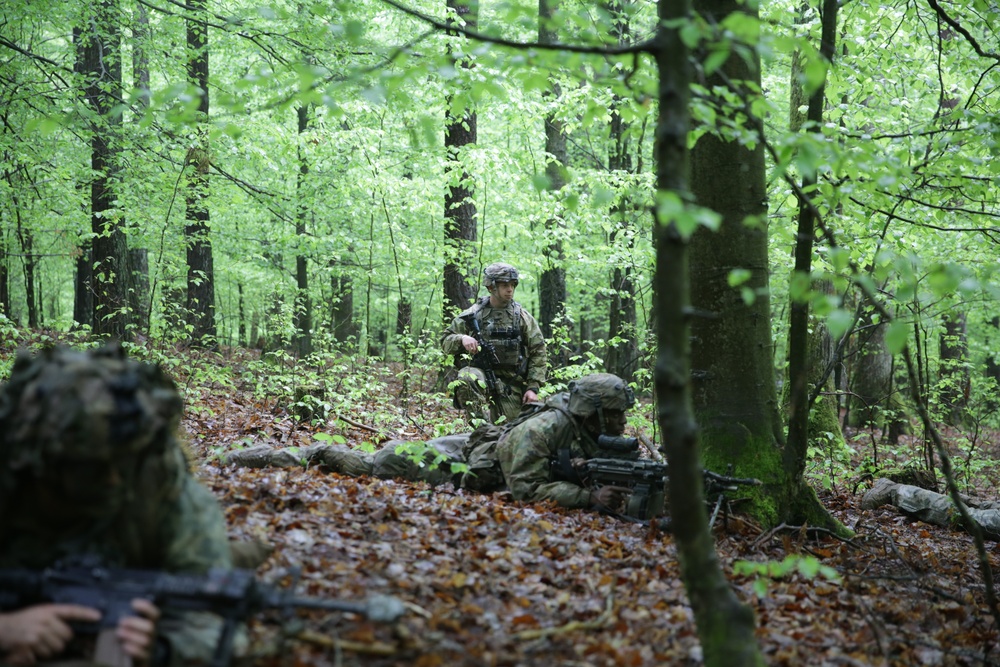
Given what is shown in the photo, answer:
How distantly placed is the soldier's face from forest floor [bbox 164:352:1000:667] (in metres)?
3.14

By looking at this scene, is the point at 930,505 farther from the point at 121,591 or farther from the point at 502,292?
the point at 121,591

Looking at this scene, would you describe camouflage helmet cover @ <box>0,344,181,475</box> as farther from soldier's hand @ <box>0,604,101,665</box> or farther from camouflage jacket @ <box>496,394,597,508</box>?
camouflage jacket @ <box>496,394,597,508</box>

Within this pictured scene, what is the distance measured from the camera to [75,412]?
7.41 ft

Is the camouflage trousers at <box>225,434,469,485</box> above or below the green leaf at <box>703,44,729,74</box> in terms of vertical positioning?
below

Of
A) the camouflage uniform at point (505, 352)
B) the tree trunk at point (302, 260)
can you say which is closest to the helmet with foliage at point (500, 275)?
the camouflage uniform at point (505, 352)

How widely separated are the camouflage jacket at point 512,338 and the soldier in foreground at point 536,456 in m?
2.24

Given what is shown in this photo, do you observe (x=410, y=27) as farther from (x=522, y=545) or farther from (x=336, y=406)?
(x=522, y=545)

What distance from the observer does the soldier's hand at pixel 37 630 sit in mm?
2297

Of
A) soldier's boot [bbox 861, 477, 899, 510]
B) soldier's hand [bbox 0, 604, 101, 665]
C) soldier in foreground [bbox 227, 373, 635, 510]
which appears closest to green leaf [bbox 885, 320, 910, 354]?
soldier's hand [bbox 0, 604, 101, 665]

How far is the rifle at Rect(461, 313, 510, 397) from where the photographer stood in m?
8.54

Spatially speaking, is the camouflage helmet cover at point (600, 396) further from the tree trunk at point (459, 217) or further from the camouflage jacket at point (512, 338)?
the tree trunk at point (459, 217)

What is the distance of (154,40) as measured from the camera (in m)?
9.83

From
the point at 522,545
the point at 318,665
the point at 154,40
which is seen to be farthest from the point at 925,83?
the point at 154,40

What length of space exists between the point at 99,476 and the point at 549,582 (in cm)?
258
